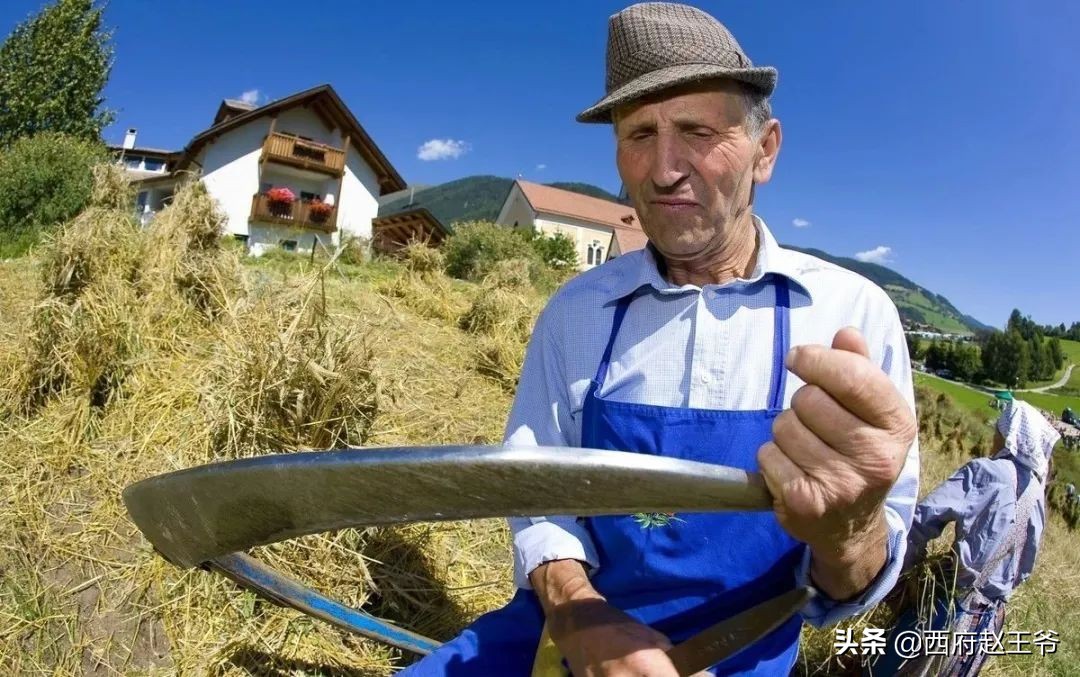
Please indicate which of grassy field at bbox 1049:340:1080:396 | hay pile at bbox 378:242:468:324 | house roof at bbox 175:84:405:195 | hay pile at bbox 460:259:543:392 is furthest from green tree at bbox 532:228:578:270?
grassy field at bbox 1049:340:1080:396

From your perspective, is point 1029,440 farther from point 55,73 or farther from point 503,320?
point 55,73

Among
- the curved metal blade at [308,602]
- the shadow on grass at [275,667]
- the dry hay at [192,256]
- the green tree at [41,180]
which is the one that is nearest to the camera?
the curved metal blade at [308,602]

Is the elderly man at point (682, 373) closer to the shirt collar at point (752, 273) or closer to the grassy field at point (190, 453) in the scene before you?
the shirt collar at point (752, 273)

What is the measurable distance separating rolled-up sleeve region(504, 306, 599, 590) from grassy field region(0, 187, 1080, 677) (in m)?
1.32

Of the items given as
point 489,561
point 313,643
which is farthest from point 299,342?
point 489,561

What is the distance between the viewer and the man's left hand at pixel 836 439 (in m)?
0.68

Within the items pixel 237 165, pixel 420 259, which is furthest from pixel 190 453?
pixel 237 165

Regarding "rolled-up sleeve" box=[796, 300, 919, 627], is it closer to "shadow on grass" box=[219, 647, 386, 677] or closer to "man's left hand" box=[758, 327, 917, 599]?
"man's left hand" box=[758, 327, 917, 599]

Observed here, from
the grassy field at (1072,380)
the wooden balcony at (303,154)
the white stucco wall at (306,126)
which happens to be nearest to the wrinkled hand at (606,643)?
the wooden balcony at (303,154)

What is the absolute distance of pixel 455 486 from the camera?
2.26 ft

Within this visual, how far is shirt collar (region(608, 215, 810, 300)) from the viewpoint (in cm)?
132

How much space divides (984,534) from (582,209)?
47.4 meters

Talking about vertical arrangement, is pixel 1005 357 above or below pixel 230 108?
below

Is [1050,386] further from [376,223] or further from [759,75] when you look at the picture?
[759,75]
